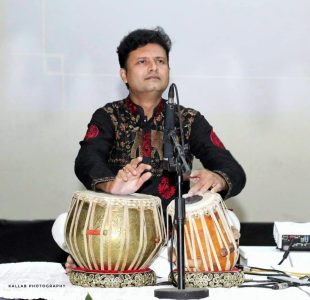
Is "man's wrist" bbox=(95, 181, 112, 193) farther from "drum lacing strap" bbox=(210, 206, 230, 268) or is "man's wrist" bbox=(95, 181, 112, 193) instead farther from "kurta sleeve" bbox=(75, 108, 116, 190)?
"drum lacing strap" bbox=(210, 206, 230, 268)

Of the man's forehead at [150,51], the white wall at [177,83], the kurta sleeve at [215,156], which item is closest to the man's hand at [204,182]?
the kurta sleeve at [215,156]

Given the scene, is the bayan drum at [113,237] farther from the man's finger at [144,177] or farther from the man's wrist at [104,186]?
the man's wrist at [104,186]

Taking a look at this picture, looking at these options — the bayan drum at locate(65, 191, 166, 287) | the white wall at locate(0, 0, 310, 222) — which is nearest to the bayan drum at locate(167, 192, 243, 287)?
the bayan drum at locate(65, 191, 166, 287)

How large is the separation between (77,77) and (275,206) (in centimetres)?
138

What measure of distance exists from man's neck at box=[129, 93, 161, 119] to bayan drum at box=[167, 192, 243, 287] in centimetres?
102

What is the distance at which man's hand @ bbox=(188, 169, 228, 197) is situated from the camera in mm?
3441

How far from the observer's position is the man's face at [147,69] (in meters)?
4.07

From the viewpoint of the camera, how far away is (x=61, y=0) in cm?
500

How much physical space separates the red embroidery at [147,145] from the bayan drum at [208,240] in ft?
2.96

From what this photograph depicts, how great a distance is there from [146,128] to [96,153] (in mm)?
378

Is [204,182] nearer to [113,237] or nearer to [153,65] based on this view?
[113,237]

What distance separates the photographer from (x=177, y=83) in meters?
5.05

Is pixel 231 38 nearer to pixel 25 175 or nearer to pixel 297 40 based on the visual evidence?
pixel 297 40

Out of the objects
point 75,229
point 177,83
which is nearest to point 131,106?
point 177,83
